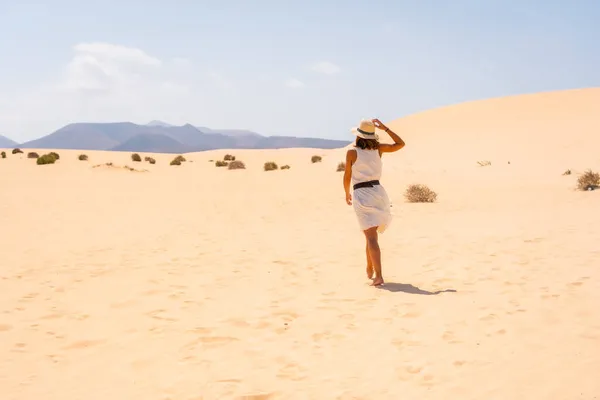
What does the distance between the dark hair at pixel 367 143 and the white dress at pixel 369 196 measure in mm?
37

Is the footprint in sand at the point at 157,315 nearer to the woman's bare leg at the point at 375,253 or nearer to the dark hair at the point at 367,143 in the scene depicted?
the woman's bare leg at the point at 375,253

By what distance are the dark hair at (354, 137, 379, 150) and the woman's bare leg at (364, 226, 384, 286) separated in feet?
3.13

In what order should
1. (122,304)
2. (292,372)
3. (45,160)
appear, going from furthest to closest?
(45,160), (122,304), (292,372)

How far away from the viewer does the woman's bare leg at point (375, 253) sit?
607 cm

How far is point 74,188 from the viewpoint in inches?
704

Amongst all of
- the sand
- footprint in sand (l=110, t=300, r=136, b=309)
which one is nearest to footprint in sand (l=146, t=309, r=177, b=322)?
the sand

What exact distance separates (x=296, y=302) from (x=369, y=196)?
1561mm

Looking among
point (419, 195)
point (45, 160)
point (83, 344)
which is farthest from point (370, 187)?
point (45, 160)

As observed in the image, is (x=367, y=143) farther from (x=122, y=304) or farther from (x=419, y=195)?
(x=419, y=195)

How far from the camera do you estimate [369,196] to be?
615 centimetres

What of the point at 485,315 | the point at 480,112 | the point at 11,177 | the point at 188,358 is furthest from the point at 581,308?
the point at 480,112

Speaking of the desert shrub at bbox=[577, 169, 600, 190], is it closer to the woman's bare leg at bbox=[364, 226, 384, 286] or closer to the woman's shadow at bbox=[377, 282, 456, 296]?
the woman's shadow at bbox=[377, 282, 456, 296]

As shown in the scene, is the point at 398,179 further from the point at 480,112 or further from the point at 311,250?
the point at 480,112

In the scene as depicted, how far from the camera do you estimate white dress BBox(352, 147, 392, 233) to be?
6.11 meters
